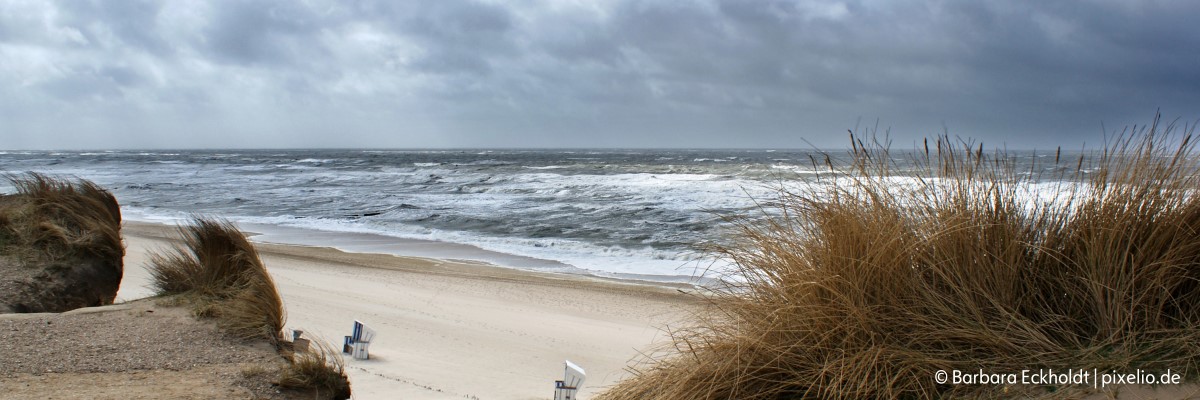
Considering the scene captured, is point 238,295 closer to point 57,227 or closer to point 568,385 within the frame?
point 568,385

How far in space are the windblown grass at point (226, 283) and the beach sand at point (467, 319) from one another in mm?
938

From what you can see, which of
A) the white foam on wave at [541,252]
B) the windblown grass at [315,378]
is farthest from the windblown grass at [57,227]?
the white foam on wave at [541,252]

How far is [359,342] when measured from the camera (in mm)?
6238

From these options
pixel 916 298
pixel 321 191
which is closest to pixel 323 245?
pixel 916 298

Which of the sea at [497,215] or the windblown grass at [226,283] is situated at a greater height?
the windblown grass at [226,283]

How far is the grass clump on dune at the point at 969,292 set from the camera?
2836mm

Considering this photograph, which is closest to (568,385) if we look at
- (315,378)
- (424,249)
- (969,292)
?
(315,378)

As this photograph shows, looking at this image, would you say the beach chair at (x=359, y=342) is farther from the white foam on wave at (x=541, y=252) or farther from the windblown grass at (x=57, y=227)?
the white foam on wave at (x=541, y=252)

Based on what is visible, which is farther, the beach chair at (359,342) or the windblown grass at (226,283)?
the beach chair at (359,342)

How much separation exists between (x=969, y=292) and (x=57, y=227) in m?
6.15

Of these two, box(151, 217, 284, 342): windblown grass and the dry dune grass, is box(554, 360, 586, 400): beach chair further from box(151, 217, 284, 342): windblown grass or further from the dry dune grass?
box(151, 217, 284, 342): windblown grass

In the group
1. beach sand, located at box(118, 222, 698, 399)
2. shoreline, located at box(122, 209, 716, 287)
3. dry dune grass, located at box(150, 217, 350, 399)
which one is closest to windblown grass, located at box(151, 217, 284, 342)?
dry dune grass, located at box(150, 217, 350, 399)

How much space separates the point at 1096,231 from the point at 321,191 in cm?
3171

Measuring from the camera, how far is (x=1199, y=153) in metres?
3.35
